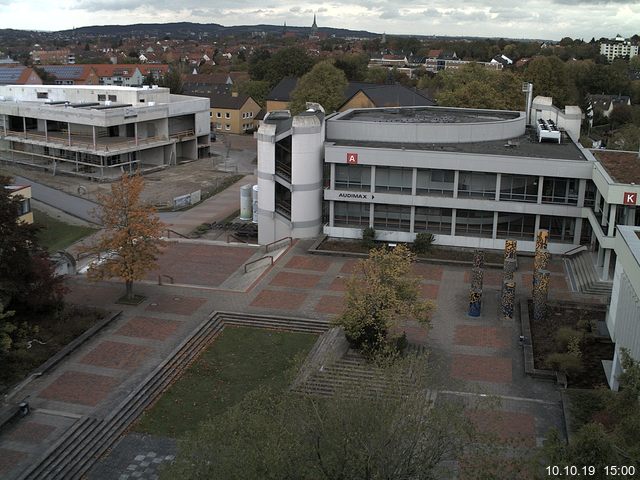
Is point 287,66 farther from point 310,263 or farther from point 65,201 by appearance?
point 310,263

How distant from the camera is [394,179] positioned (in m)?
43.9

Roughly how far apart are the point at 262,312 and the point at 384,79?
108 meters

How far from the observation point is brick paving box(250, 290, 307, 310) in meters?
34.3

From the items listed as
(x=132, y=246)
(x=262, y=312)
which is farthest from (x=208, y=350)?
(x=132, y=246)

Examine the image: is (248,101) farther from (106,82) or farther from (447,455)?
(447,455)

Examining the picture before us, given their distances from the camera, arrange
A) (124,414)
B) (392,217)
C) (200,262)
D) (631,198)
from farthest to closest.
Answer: (392,217), (200,262), (631,198), (124,414)

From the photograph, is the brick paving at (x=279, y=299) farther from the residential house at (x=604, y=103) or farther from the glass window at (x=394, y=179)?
the residential house at (x=604, y=103)

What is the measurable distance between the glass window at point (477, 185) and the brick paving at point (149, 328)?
19679 millimetres

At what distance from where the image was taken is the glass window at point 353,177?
44.3 metres

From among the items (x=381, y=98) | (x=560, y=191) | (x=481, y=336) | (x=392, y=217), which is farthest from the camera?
(x=381, y=98)

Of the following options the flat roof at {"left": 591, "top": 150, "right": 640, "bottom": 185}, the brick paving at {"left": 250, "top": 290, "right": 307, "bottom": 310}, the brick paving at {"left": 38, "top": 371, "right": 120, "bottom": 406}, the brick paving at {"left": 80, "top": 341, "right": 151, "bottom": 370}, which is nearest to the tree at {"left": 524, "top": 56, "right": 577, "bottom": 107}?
the flat roof at {"left": 591, "top": 150, "right": 640, "bottom": 185}

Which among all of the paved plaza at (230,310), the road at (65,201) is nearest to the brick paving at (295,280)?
the paved plaza at (230,310)

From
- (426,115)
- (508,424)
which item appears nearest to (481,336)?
(508,424)

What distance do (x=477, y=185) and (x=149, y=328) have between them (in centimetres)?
2152
